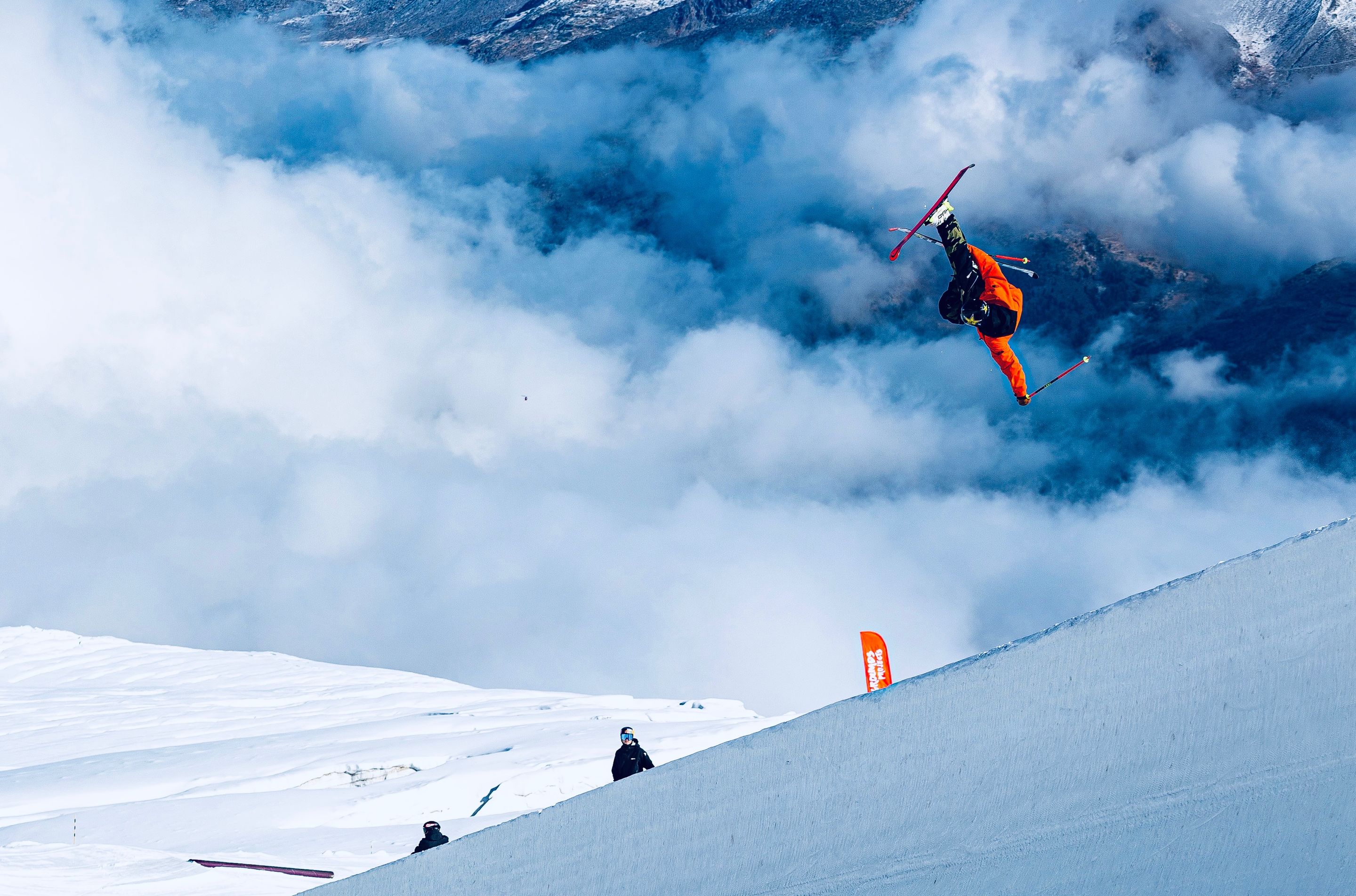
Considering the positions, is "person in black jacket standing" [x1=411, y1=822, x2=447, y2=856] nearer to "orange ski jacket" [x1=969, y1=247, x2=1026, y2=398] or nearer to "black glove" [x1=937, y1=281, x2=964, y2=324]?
"black glove" [x1=937, y1=281, x2=964, y2=324]

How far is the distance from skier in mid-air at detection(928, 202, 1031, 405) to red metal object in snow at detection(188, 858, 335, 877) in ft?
53.3

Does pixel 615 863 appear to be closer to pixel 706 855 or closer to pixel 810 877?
pixel 706 855

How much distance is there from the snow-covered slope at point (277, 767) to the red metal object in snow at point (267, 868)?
1.29 feet

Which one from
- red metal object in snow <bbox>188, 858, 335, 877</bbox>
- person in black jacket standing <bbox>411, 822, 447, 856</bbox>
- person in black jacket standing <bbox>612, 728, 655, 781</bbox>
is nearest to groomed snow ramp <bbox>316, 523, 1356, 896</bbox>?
person in black jacket standing <bbox>411, 822, 447, 856</bbox>

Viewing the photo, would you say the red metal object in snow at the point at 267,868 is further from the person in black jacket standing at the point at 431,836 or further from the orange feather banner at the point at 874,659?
the orange feather banner at the point at 874,659

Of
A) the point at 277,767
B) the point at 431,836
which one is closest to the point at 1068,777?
the point at 431,836

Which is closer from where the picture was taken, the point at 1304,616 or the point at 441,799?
the point at 1304,616

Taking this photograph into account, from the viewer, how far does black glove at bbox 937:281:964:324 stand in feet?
74.0

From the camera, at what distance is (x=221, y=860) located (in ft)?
62.4

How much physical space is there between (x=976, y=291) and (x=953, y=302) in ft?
2.08

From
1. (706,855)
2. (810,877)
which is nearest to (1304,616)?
(810,877)

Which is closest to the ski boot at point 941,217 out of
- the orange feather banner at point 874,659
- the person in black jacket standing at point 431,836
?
the orange feather banner at point 874,659

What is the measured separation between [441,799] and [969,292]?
20.9 meters

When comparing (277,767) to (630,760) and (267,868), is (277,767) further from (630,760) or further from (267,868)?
(630,760)
